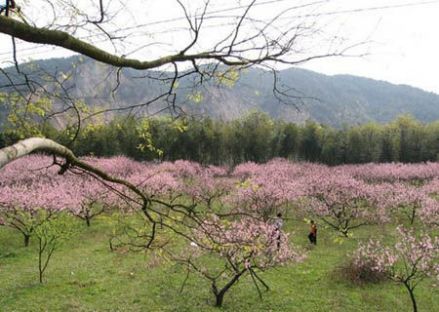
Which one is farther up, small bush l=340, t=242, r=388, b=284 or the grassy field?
small bush l=340, t=242, r=388, b=284

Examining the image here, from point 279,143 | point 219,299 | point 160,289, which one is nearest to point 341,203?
point 219,299

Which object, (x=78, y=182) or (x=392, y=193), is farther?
(x=78, y=182)

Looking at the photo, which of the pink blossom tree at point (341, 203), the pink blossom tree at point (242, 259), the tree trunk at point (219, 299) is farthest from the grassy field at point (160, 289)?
the pink blossom tree at point (341, 203)

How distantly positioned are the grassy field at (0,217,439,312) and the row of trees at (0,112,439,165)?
37.8 meters

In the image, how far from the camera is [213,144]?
208 ft

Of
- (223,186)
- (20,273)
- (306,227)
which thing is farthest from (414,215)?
(20,273)

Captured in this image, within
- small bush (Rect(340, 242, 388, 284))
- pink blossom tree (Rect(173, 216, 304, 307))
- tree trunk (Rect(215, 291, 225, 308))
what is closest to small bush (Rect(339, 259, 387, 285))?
small bush (Rect(340, 242, 388, 284))

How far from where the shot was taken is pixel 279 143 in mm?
63938

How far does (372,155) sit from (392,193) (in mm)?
29306

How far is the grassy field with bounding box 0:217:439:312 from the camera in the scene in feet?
56.4

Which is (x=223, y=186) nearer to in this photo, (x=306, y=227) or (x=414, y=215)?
(x=306, y=227)

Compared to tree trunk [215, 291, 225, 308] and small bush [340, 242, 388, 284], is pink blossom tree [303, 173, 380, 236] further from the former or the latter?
tree trunk [215, 291, 225, 308]

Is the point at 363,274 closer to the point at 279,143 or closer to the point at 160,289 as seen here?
the point at 160,289

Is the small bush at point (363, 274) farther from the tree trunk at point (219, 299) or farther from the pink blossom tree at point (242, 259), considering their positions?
the tree trunk at point (219, 299)
